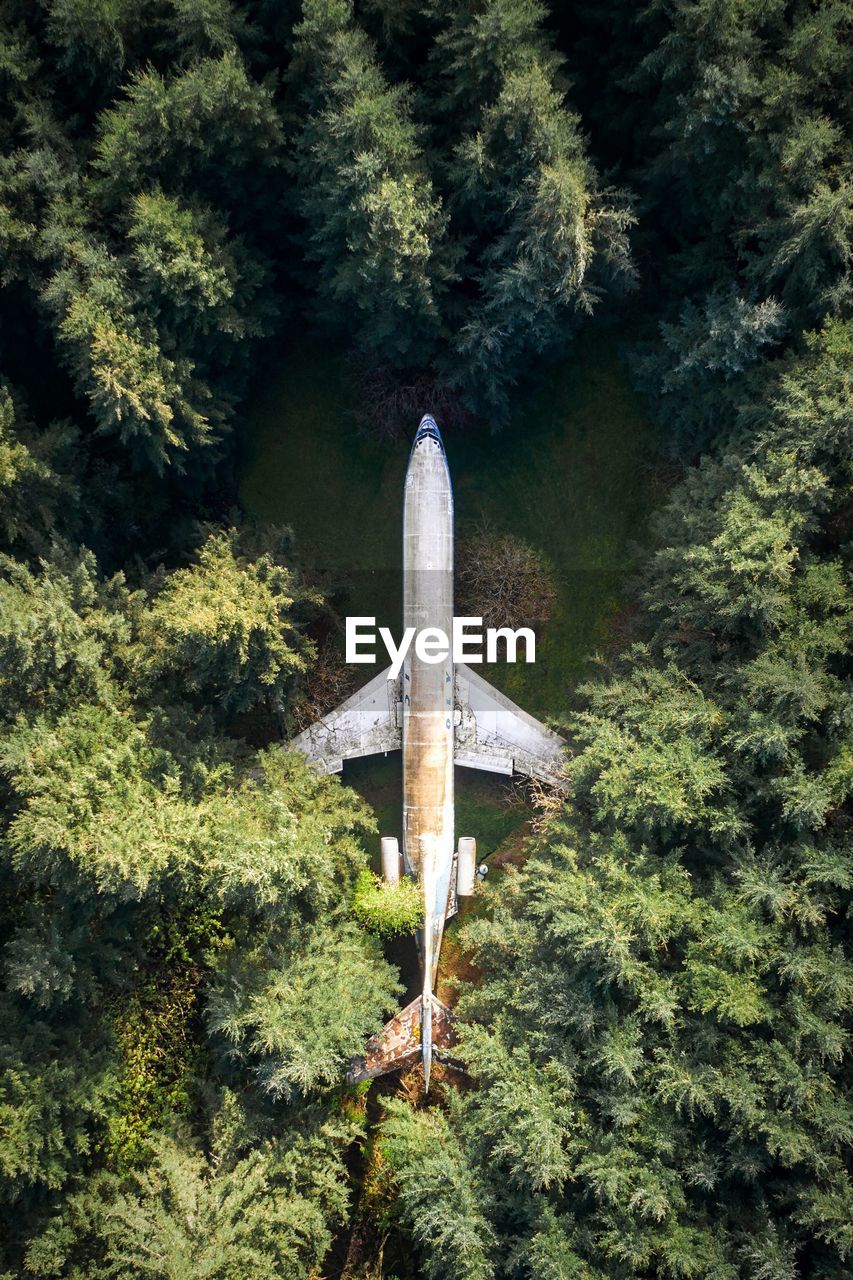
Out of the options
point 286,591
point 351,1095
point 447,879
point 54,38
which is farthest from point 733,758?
point 54,38

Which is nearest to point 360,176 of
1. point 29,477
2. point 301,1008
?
point 29,477

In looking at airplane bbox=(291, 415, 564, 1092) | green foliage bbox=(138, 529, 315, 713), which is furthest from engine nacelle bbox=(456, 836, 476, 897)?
green foliage bbox=(138, 529, 315, 713)

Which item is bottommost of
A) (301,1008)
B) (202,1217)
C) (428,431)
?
(202,1217)

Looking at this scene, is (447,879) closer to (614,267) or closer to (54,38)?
(614,267)

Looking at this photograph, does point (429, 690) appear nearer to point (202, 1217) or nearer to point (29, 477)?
point (29, 477)

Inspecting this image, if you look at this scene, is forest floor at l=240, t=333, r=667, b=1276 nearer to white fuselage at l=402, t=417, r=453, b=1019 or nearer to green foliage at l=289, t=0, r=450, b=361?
white fuselage at l=402, t=417, r=453, b=1019
